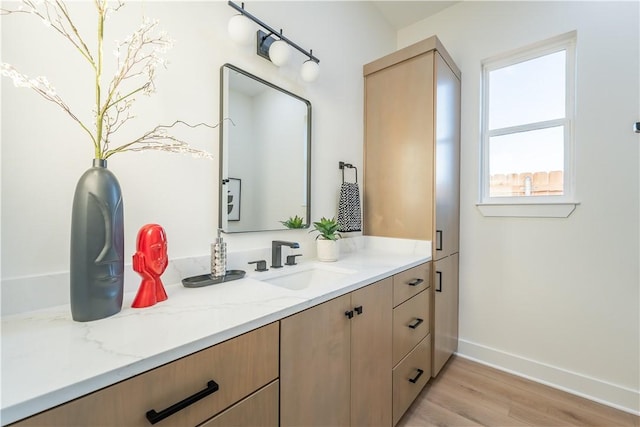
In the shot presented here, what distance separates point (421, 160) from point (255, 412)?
1724 millimetres

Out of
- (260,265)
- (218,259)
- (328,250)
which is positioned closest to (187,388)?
(218,259)

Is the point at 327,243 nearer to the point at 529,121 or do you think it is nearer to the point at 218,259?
the point at 218,259

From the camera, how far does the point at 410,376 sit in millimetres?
1543

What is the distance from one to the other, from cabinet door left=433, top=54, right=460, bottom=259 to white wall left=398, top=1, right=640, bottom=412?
13 cm

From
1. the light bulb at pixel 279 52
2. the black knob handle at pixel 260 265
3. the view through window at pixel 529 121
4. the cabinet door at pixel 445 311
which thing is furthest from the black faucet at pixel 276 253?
the view through window at pixel 529 121

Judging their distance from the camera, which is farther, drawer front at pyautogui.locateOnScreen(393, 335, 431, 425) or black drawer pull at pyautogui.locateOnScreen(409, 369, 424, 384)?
black drawer pull at pyautogui.locateOnScreen(409, 369, 424, 384)

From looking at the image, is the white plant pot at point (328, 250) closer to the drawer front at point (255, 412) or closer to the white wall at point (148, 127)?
the white wall at point (148, 127)

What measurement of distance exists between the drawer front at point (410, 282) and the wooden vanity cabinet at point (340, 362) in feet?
0.28

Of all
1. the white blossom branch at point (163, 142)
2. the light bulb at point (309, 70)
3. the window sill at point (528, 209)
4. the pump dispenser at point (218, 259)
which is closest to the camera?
the white blossom branch at point (163, 142)

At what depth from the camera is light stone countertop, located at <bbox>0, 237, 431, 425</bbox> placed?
1.48 feet

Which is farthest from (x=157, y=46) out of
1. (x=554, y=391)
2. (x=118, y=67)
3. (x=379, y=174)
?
(x=554, y=391)

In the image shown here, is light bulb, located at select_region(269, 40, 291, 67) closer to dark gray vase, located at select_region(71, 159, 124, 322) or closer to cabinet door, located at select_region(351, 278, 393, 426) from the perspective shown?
dark gray vase, located at select_region(71, 159, 124, 322)

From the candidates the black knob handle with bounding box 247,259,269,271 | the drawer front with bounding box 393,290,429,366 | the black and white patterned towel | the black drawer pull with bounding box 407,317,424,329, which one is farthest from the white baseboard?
the black knob handle with bounding box 247,259,269,271

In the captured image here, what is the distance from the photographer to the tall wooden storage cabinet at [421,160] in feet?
6.09
